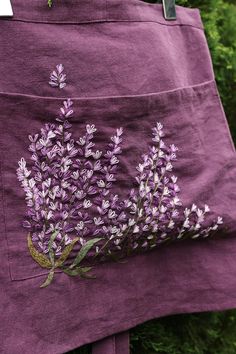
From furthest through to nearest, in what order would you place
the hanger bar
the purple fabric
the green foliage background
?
1. the green foliage background
2. the hanger bar
3. the purple fabric

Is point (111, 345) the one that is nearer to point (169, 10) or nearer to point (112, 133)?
point (112, 133)

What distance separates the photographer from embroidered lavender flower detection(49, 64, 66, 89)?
752mm

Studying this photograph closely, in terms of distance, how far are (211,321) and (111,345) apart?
38 cm

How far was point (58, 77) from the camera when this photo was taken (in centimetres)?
76

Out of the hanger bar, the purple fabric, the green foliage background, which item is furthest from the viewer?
the green foliage background

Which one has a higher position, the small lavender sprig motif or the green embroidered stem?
the small lavender sprig motif

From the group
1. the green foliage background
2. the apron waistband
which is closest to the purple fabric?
the apron waistband

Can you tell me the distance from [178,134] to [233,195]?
0.16 m

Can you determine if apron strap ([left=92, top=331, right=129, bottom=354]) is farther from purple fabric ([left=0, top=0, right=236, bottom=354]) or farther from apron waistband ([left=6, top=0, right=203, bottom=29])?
apron waistband ([left=6, top=0, right=203, bottom=29])

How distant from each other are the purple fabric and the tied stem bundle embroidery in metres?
0.01

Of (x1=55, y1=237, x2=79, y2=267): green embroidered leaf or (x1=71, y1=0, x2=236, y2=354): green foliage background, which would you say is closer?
(x1=55, y1=237, x2=79, y2=267): green embroidered leaf

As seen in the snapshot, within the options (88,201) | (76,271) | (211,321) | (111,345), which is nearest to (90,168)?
(88,201)

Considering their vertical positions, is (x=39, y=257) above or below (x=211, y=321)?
above

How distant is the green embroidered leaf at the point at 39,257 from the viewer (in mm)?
737
